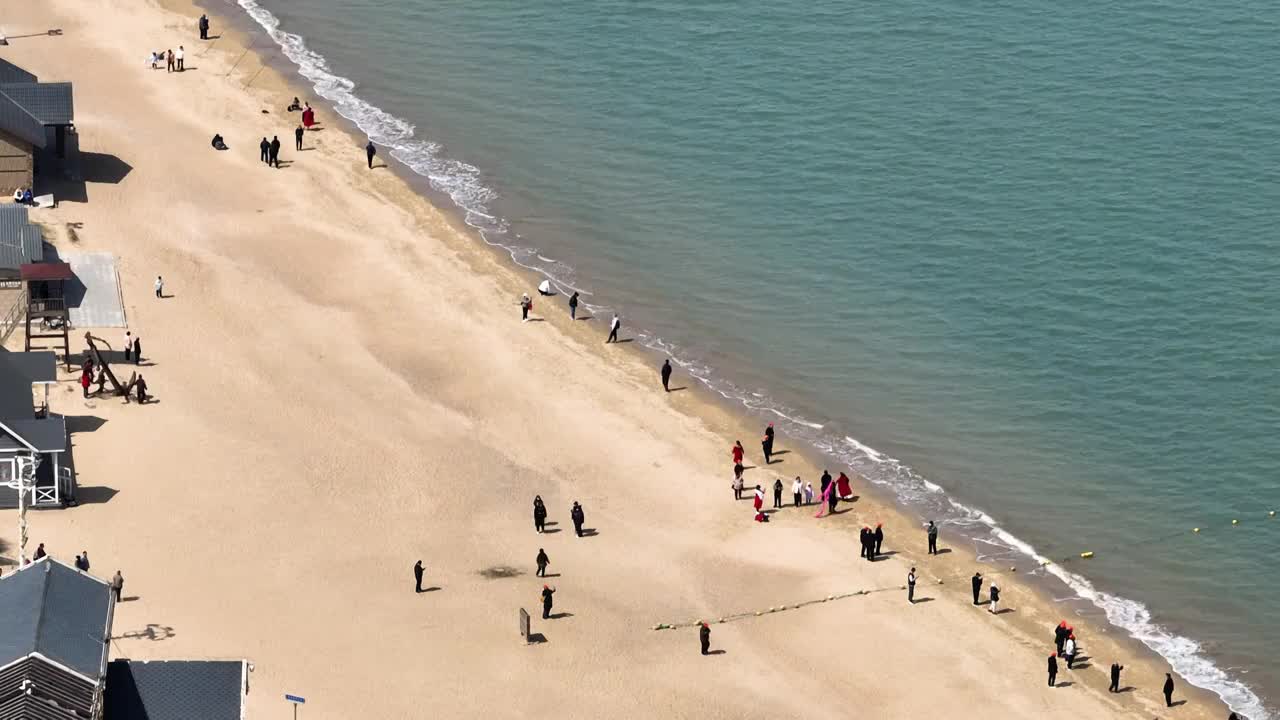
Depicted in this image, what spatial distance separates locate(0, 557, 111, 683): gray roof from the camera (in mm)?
39906

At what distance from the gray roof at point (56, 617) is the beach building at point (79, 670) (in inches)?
0.8

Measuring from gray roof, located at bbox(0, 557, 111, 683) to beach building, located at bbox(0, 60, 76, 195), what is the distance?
42.4 metres

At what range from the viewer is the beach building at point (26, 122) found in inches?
3209

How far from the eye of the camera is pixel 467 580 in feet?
196

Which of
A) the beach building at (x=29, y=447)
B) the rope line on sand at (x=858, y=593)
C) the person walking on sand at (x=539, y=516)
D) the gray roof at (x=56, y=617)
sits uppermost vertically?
the gray roof at (x=56, y=617)

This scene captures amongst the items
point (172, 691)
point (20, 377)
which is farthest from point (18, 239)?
point (172, 691)

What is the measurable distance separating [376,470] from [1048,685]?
21.9m

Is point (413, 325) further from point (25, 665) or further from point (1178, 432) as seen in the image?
point (25, 665)

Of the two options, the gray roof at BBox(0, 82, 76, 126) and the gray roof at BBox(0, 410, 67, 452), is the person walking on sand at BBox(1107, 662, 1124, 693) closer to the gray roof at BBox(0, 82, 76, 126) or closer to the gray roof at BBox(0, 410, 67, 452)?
the gray roof at BBox(0, 410, 67, 452)

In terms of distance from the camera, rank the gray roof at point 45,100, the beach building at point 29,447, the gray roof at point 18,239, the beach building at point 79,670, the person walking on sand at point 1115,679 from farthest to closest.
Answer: the gray roof at point 45,100, the gray roof at point 18,239, the beach building at point 29,447, the person walking on sand at point 1115,679, the beach building at point 79,670

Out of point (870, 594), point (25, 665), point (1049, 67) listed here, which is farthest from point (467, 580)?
point (1049, 67)

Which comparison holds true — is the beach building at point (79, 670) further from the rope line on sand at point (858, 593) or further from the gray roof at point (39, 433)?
the rope line on sand at point (858, 593)

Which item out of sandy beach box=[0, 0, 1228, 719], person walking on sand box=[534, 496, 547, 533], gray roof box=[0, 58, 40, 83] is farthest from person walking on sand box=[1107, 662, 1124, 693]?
gray roof box=[0, 58, 40, 83]

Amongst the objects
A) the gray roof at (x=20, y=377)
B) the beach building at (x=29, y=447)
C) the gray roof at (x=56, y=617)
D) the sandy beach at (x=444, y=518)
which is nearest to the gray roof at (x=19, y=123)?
the sandy beach at (x=444, y=518)
